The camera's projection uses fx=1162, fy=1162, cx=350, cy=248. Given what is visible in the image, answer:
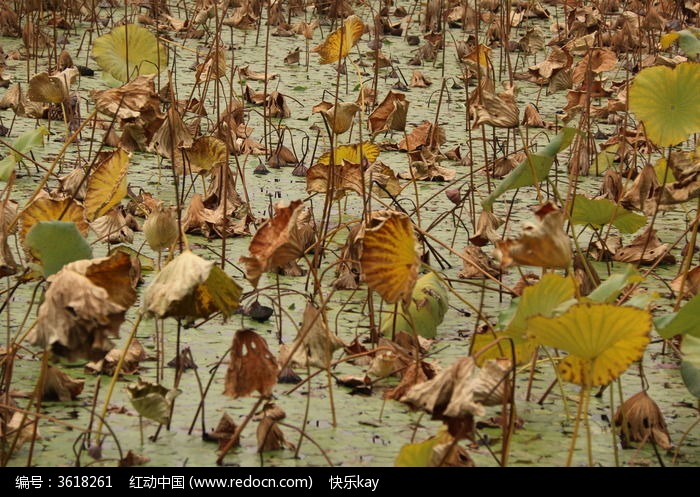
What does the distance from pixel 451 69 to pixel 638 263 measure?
1.98 meters

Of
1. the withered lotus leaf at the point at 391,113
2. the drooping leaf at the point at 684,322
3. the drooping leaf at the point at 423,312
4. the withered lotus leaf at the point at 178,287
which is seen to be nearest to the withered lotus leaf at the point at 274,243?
the withered lotus leaf at the point at 178,287

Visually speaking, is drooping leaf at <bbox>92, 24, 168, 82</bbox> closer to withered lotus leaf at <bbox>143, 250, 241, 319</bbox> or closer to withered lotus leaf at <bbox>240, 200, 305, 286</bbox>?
withered lotus leaf at <bbox>240, 200, 305, 286</bbox>

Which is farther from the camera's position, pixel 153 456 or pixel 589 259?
pixel 589 259

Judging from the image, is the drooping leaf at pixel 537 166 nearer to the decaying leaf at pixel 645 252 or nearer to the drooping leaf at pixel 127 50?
the decaying leaf at pixel 645 252

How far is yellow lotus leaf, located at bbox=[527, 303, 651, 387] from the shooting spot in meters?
1.36

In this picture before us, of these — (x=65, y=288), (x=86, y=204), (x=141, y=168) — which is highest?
(x=65, y=288)

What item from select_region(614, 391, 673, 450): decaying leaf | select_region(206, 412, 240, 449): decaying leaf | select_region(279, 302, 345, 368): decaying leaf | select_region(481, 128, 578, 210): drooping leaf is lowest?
select_region(206, 412, 240, 449): decaying leaf

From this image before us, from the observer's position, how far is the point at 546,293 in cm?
156

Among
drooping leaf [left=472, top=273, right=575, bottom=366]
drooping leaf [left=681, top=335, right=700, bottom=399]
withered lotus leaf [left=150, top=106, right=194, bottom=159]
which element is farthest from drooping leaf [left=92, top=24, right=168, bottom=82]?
drooping leaf [left=681, top=335, right=700, bottom=399]

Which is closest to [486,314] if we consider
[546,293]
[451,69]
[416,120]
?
[546,293]

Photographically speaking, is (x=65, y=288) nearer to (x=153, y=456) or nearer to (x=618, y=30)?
(x=153, y=456)

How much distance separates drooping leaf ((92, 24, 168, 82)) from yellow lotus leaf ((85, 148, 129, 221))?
645 millimetres

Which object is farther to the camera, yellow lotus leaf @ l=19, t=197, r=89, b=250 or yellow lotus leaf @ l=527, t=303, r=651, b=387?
yellow lotus leaf @ l=19, t=197, r=89, b=250

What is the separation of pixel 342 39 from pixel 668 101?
2.60ft
